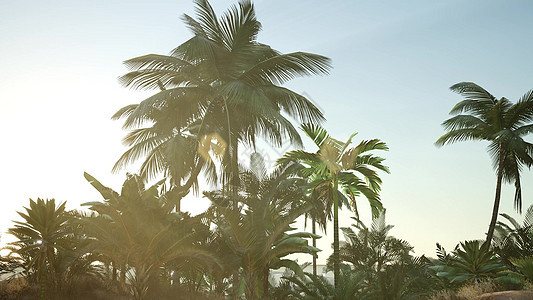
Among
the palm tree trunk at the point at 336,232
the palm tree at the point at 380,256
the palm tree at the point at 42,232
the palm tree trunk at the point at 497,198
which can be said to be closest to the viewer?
the palm tree at the point at 42,232

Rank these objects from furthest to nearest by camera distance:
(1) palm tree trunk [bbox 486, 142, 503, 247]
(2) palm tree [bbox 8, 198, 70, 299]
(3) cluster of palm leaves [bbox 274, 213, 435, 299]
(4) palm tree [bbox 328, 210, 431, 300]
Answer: (1) palm tree trunk [bbox 486, 142, 503, 247]
(4) palm tree [bbox 328, 210, 431, 300]
(3) cluster of palm leaves [bbox 274, 213, 435, 299]
(2) palm tree [bbox 8, 198, 70, 299]

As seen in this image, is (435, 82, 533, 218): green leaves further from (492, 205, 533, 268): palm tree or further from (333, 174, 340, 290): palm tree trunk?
(333, 174, 340, 290): palm tree trunk

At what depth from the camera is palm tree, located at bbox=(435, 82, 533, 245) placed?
939 inches

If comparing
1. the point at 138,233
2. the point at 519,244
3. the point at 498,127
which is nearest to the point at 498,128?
the point at 498,127

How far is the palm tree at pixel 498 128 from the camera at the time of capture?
23.8 meters

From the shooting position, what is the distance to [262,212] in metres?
16.3

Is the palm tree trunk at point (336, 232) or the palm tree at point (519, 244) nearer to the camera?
the palm tree trunk at point (336, 232)

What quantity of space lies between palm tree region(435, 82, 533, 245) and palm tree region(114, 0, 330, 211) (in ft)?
41.7

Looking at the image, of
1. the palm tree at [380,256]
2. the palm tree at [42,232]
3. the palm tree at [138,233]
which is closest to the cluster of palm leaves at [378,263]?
the palm tree at [380,256]

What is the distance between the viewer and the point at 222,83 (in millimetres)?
18281

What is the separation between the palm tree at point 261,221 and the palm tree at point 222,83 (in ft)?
3.28

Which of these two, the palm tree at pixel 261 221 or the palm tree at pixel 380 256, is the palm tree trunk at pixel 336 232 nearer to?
the palm tree at pixel 261 221

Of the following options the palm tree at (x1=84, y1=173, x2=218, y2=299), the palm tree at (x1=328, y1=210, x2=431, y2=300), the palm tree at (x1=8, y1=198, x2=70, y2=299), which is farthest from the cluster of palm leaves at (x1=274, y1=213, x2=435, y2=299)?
the palm tree at (x1=8, y1=198, x2=70, y2=299)

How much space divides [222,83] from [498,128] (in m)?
16.8
